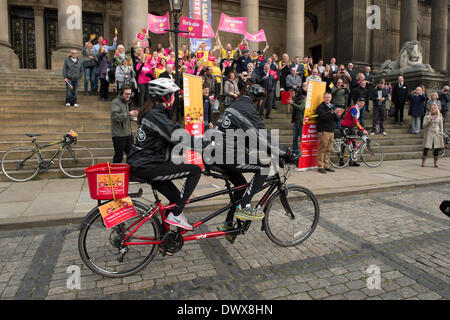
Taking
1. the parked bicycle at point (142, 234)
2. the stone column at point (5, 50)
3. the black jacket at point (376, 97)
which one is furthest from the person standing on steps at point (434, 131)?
the stone column at point (5, 50)

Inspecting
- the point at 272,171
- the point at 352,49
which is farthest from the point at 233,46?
the point at 272,171

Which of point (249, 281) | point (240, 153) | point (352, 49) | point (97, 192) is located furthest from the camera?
point (352, 49)

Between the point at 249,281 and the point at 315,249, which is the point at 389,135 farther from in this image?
the point at 249,281

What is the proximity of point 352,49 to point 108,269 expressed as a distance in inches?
961

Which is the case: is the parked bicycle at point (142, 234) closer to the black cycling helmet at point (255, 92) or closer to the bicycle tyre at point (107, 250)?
the bicycle tyre at point (107, 250)

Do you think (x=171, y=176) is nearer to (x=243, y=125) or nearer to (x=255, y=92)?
A: (x=243, y=125)

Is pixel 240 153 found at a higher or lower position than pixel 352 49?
lower

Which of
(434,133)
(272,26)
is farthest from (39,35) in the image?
(434,133)

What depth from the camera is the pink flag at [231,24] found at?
15.4 meters

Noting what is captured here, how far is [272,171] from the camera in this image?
432 cm

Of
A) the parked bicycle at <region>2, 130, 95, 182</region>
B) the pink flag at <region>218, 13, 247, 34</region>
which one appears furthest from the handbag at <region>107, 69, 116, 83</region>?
the pink flag at <region>218, 13, 247, 34</region>

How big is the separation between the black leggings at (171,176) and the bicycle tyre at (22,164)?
19.2ft
